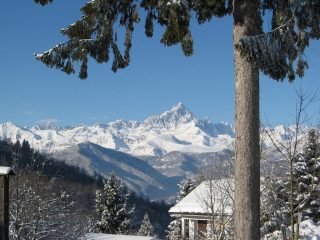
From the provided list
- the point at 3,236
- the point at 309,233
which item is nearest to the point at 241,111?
the point at 3,236

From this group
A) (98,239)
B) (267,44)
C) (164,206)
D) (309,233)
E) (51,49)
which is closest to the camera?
(267,44)

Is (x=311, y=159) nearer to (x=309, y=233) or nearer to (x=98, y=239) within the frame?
(x=309, y=233)

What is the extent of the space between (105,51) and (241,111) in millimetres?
2293

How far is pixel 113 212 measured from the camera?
46438 mm

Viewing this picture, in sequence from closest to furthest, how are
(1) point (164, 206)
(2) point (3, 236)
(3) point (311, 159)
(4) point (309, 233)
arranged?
(2) point (3, 236), (4) point (309, 233), (3) point (311, 159), (1) point (164, 206)

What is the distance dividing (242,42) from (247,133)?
1.22 m

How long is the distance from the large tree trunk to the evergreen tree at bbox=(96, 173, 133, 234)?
130 feet

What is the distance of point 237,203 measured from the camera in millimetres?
6852

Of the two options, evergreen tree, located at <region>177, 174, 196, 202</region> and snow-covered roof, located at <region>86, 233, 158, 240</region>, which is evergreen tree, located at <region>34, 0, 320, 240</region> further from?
evergreen tree, located at <region>177, 174, 196, 202</region>

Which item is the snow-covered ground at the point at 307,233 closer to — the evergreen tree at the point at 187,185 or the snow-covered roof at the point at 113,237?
the snow-covered roof at the point at 113,237

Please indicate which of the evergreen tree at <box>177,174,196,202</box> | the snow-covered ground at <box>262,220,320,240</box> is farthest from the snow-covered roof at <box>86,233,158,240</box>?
the snow-covered ground at <box>262,220,320,240</box>

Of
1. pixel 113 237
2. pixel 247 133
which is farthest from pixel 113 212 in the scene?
pixel 247 133

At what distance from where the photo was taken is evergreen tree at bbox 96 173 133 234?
4572cm

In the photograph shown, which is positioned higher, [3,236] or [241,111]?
[241,111]
